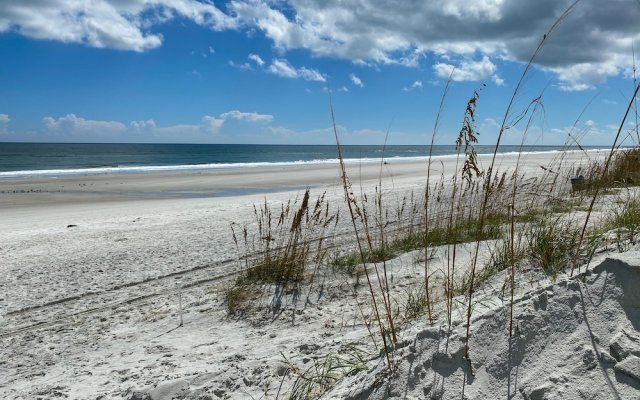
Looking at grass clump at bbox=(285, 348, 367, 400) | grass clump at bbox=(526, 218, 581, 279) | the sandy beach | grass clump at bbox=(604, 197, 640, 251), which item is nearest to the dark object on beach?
the sandy beach

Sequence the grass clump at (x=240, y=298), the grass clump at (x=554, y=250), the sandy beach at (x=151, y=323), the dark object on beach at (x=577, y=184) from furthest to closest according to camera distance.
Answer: the dark object on beach at (x=577, y=184) → the grass clump at (x=240, y=298) → the grass clump at (x=554, y=250) → the sandy beach at (x=151, y=323)

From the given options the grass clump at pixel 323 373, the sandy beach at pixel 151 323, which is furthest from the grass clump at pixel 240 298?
the grass clump at pixel 323 373

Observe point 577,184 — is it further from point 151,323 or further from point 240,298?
point 151,323

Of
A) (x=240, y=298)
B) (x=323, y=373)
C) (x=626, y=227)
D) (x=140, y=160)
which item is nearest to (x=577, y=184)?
(x=626, y=227)

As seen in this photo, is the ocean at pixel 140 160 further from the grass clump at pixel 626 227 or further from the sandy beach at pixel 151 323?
the sandy beach at pixel 151 323

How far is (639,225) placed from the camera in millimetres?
3314

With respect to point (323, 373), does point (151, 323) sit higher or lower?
lower

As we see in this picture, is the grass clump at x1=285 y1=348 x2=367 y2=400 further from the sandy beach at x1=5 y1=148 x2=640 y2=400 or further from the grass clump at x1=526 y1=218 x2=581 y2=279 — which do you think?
the grass clump at x1=526 y1=218 x2=581 y2=279

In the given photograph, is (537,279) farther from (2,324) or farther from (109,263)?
(109,263)

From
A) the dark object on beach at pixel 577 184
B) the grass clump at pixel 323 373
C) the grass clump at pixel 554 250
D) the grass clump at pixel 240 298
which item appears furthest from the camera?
the dark object on beach at pixel 577 184

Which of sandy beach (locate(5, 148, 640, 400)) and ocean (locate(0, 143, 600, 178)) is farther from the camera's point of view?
ocean (locate(0, 143, 600, 178))

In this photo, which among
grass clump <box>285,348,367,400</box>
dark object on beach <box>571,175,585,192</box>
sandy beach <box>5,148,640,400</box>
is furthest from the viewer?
dark object on beach <box>571,175,585,192</box>

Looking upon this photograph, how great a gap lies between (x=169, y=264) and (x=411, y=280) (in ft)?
9.82

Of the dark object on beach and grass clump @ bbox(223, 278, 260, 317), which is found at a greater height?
the dark object on beach
